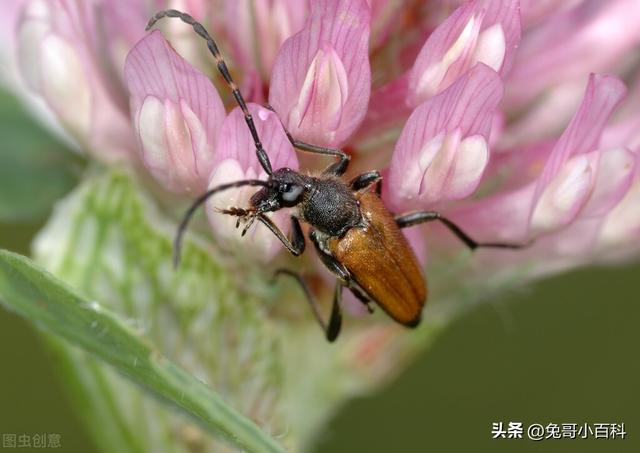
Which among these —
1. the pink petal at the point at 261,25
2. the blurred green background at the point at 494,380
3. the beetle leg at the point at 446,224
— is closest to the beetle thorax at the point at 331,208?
the beetle leg at the point at 446,224

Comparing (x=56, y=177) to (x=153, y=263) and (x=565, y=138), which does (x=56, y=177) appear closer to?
(x=153, y=263)

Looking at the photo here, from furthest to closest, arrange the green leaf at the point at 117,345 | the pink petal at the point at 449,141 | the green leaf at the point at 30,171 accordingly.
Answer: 1. the green leaf at the point at 30,171
2. the pink petal at the point at 449,141
3. the green leaf at the point at 117,345

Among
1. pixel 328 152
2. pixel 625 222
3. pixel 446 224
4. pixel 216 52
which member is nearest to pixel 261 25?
pixel 216 52

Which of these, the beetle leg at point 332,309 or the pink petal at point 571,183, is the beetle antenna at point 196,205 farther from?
the pink petal at point 571,183

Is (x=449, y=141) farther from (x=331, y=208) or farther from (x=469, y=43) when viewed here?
(x=331, y=208)

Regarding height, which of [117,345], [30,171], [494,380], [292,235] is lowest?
[117,345]

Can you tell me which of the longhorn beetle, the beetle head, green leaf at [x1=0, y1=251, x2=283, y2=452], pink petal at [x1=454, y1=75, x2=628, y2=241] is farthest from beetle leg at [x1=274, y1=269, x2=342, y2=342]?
green leaf at [x1=0, y1=251, x2=283, y2=452]
